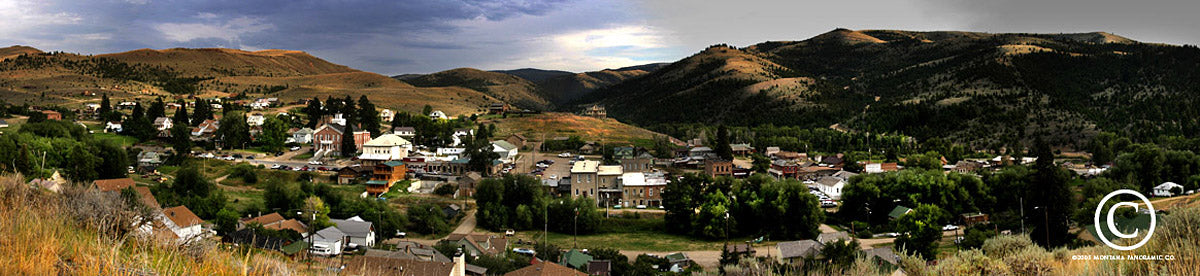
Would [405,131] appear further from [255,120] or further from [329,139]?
[255,120]

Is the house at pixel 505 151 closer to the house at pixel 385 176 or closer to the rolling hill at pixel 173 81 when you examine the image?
the house at pixel 385 176

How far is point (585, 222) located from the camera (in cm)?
3456

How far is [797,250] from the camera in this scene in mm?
25938

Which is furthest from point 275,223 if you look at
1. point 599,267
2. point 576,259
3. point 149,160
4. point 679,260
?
point 149,160

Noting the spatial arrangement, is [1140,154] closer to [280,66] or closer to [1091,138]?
[1091,138]

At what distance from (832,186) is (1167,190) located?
17429mm

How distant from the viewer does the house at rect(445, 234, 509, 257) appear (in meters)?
27.5

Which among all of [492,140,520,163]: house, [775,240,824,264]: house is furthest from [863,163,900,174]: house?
[775,240,824,264]: house

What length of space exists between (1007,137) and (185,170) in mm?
66445

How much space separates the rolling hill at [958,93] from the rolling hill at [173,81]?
3539 centimetres

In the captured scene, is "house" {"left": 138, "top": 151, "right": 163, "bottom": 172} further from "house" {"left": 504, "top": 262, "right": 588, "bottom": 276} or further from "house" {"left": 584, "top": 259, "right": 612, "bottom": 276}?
"house" {"left": 504, "top": 262, "right": 588, "bottom": 276}

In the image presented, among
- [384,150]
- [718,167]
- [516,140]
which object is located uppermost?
[516,140]

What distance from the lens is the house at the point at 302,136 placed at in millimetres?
59562

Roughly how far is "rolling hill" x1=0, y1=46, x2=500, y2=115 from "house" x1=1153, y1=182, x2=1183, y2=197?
254ft
